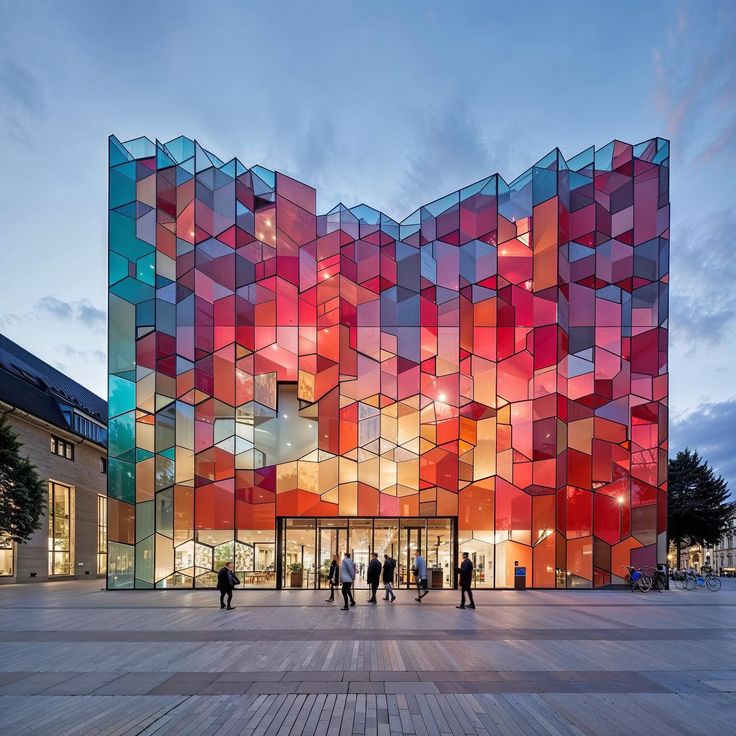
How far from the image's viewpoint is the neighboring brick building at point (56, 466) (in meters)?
33.9

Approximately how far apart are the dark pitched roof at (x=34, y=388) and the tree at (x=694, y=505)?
4891 cm

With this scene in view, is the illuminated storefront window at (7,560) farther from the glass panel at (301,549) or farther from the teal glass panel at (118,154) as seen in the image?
the teal glass panel at (118,154)

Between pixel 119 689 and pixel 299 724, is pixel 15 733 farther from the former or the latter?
pixel 299 724

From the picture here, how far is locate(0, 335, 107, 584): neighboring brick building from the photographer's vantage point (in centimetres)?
3394

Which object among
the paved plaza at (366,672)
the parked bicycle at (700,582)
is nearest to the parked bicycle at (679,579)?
the parked bicycle at (700,582)

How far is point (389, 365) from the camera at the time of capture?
25.1m

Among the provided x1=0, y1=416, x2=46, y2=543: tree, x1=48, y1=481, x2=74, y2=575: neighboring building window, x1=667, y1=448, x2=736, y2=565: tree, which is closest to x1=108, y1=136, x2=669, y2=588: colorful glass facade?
x1=0, y1=416, x2=46, y2=543: tree

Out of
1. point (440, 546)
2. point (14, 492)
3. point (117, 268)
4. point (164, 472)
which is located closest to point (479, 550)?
point (440, 546)

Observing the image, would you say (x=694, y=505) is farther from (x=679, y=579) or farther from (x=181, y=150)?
(x=181, y=150)

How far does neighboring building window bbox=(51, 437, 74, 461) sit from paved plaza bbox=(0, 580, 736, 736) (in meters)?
24.9

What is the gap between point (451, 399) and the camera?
81.7 feet

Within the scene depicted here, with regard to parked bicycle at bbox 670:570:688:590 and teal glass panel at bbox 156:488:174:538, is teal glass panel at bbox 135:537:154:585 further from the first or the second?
parked bicycle at bbox 670:570:688:590

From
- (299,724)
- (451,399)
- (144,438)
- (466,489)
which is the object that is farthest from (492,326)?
(299,724)

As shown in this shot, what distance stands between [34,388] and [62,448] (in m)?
4.77
